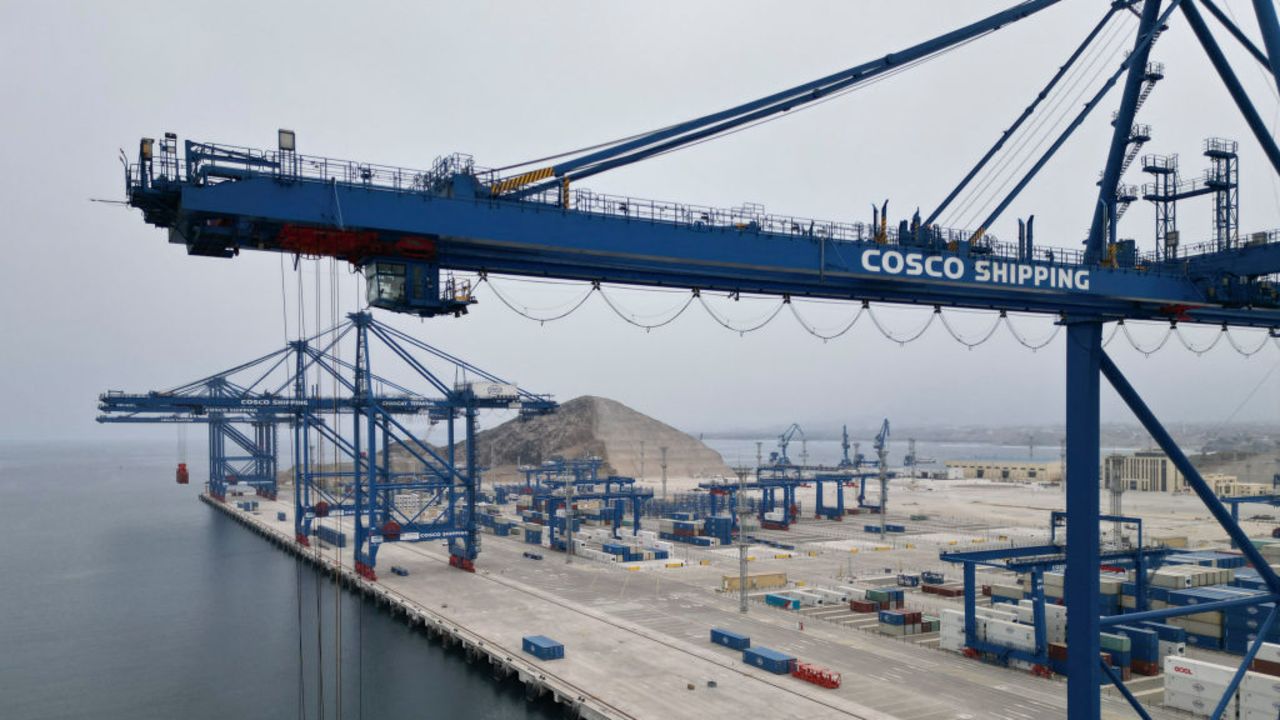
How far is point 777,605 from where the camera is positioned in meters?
45.7

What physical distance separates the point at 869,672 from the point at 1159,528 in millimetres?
65392

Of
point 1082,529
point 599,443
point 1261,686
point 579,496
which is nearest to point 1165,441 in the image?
point 1082,529

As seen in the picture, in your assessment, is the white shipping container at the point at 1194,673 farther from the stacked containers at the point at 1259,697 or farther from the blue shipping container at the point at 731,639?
the blue shipping container at the point at 731,639

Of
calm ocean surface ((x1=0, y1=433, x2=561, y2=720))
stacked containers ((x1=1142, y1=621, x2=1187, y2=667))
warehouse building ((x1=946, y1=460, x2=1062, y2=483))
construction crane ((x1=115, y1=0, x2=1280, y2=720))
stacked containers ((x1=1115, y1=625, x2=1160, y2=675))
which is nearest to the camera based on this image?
construction crane ((x1=115, y1=0, x2=1280, y2=720))

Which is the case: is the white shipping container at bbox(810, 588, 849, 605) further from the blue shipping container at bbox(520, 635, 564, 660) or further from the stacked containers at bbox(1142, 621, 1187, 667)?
the blue shipping container at bbox(520, 635, 564, 660)

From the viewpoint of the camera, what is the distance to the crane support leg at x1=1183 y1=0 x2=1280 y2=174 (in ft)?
69.0

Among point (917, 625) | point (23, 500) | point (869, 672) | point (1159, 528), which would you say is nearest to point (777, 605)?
point (917, 625)

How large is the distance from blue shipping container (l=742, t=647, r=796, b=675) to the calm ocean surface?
7932 millimetres

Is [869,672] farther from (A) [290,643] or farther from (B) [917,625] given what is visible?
(A) [290,643]

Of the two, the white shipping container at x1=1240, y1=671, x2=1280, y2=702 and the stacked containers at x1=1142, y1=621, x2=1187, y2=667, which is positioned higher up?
the white shipping container at x1=1240, y1=671, x2=1280, y2=702

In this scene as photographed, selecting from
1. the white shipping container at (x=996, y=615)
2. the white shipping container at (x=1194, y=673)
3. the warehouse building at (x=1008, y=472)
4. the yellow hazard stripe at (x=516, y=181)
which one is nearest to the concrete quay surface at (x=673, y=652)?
the white shipping container at (x=1194, y=673)

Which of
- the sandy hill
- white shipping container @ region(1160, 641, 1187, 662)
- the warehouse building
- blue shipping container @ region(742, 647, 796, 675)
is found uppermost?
blue shipping container @ region(742, 647, 796, 675)

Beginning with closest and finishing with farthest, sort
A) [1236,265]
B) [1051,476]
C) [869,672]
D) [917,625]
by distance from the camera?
[1236,265] < [869,672] < [917,625] < [1051,476]

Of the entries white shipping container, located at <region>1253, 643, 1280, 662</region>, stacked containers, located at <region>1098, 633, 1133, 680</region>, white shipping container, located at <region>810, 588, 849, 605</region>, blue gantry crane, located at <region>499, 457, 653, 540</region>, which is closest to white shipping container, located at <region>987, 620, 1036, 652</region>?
stacked containers, located at <region>1098, 633, 1133, 680</region>
